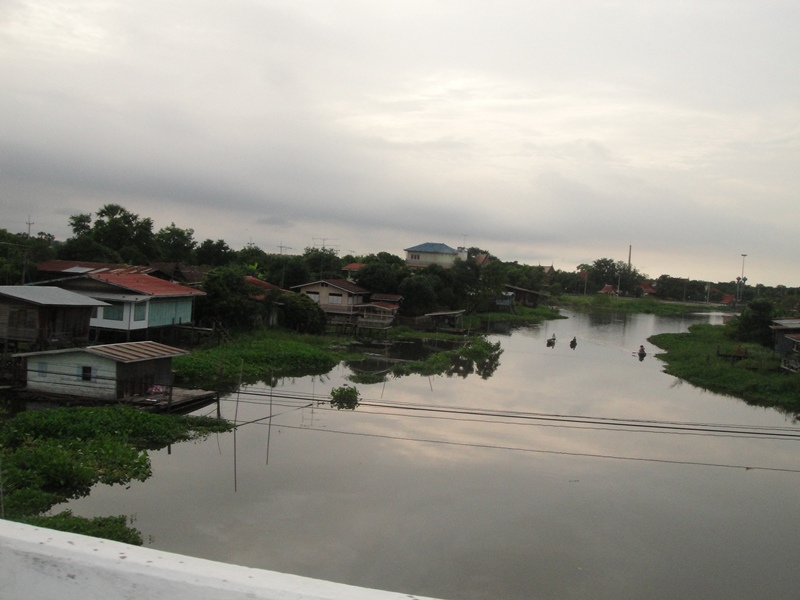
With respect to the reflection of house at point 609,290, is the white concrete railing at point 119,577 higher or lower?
lower

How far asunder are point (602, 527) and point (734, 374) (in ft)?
68.4

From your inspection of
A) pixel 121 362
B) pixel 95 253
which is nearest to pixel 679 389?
pixel 121 362

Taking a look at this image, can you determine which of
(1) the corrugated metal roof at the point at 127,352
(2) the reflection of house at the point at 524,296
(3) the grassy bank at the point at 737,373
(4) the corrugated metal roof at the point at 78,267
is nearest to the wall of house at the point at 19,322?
(1) the corrugated metal roof at the point at 127,352

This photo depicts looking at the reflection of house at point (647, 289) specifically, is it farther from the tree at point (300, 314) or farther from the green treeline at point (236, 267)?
the tree at point (300, 314)

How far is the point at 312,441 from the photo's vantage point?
16797mm

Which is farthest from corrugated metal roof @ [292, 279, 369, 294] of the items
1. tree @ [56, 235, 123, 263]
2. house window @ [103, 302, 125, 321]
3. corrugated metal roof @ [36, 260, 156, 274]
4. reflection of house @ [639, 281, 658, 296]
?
reflection of house @ [639, 281, 658, 296]

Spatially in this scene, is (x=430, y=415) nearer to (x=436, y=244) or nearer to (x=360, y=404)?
(x=360, y=404)

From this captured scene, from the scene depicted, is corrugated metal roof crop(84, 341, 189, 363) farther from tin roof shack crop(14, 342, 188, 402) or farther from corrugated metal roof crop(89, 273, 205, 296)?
corrugated metal roof crop(89, 273, 205, 296)

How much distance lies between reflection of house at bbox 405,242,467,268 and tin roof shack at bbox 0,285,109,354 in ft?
160

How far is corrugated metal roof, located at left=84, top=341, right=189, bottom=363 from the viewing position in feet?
59.5

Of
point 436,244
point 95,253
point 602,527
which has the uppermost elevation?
point 436,244

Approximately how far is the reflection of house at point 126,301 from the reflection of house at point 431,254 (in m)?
44.1

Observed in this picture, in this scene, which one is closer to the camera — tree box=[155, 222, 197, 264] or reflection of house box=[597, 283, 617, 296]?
tree box=[155, 222, 197, 264]

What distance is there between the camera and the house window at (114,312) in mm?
26344
